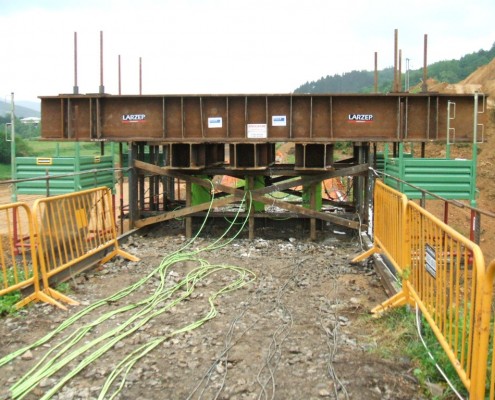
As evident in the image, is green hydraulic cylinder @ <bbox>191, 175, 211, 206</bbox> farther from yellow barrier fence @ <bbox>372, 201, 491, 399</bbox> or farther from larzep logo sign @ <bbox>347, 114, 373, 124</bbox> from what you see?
yellow barrier fence @ <bbox>372, 201, 491, 399</bbox>

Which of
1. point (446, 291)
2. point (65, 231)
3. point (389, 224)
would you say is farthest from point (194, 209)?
point (446, 291)

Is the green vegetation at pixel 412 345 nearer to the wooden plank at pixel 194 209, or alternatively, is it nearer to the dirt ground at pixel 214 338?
the dirt ground at pixel 214 338

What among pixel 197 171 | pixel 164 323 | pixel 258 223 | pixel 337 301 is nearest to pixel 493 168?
pixel 258 223

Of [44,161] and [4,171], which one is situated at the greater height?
[44,161]

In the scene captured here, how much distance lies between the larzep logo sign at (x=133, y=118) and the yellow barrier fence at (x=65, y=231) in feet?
11.3

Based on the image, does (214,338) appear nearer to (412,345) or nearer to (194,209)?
(412,345)

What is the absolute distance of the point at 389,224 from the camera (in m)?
7.52

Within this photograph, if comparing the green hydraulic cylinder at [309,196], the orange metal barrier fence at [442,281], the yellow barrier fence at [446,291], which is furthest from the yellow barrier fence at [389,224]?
the green hydraulic cylinder at [309,196]

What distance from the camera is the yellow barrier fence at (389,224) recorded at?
6.70 metres

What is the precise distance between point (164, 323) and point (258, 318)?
1110mm

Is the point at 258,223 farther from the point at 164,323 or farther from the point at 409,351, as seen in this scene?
the point at 409,351

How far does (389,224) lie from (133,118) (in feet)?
23.6

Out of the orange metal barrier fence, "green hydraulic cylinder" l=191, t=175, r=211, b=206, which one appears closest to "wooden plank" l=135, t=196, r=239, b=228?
"green hydraulic cylinder" l=191, t=175, r=211, b=206

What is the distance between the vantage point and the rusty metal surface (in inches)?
470
